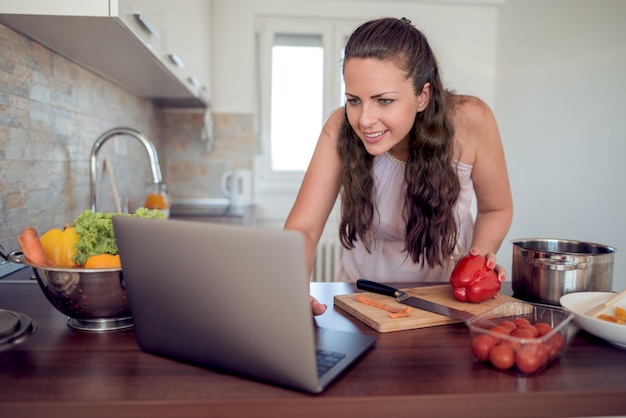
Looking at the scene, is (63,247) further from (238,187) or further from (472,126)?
(238,187)

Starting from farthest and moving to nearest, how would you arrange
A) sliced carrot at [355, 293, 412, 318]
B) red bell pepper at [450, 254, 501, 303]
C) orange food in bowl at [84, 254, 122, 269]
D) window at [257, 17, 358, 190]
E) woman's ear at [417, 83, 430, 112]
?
window at [257, 17, 358, 190]
woman's ear at [417, 83, 430, 112]
red bell pepper at [450, 254, 501, 303]
sliced carrot at [355, 293, 412, 318]
orange food in bowl at [84, 254, 122, 269]

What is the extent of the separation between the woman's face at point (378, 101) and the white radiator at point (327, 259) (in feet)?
6.84

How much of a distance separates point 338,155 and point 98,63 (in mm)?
906

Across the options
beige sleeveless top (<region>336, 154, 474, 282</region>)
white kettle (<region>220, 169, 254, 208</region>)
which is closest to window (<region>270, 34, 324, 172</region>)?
white kettle (<region>220, 169, 254, 208</region>)

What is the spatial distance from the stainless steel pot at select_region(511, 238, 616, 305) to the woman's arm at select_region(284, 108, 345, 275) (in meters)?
0.47

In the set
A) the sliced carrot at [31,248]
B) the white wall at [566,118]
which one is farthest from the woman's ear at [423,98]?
the white wall at [566,118]

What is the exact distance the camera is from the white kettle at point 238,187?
10.1ft

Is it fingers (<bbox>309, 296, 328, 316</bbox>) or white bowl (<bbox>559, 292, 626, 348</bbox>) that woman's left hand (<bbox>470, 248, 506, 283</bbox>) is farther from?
fingers (<bbox>309, 296, 328, 316</bbox>)

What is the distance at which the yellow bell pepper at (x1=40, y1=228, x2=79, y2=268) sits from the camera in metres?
0.86

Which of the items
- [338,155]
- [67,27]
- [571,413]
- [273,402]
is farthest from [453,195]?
[67,27]

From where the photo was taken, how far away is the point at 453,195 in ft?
4.50

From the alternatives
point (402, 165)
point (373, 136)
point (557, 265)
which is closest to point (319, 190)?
point (373, 136)

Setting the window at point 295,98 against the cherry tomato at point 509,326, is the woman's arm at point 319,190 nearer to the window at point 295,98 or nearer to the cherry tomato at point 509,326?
the cherry tomato at point 509,326

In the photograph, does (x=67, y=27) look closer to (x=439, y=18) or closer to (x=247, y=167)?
(x=247, y=167)
